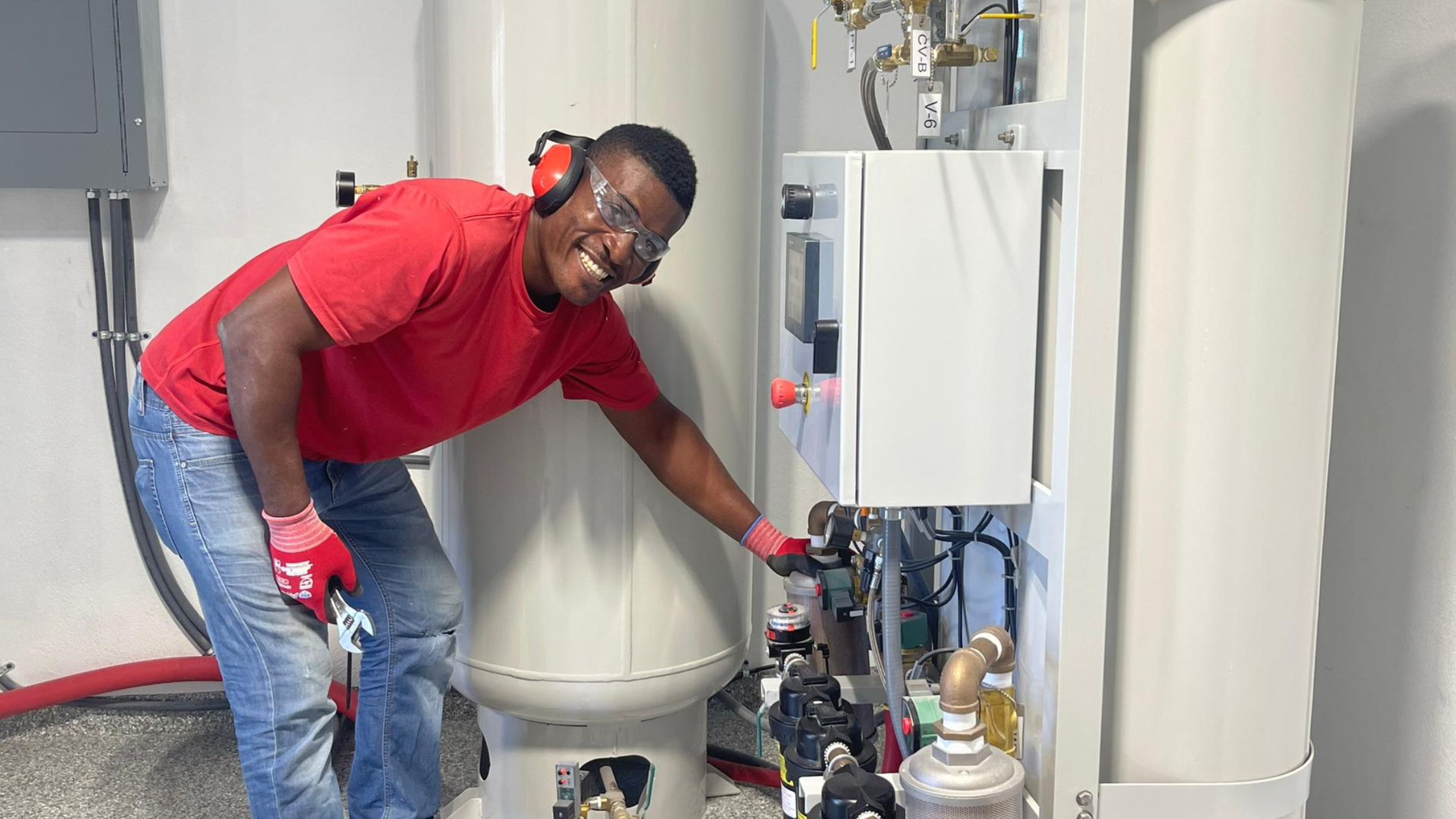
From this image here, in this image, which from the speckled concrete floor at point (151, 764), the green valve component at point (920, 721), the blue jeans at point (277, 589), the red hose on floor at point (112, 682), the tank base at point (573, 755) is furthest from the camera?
the red hose on floor at point (112, 682)

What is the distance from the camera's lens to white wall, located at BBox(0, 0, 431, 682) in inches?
84.4

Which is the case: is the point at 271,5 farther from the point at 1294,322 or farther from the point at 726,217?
the point at 1294,322

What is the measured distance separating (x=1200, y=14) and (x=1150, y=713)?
2.13 ft

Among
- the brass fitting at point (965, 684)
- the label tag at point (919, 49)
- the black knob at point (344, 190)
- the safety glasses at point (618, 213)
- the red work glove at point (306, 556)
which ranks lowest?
the brass fitting at point (965, 684)

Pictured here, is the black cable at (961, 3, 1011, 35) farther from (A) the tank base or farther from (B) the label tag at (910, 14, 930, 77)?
(A) the tank base

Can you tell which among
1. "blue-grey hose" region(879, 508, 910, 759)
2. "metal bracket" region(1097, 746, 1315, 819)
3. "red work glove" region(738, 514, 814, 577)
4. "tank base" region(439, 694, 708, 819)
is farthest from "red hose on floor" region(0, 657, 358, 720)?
"metal bracket" region(1097, 746, 1315, 819)

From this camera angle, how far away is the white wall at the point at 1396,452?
52.5 inches

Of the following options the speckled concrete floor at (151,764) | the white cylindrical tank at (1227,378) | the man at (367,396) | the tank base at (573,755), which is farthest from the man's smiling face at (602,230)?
the speckled concrete floor at (151,764)

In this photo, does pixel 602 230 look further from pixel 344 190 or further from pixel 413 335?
pixel 344 190

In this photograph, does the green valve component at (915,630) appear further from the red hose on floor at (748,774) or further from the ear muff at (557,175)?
the ear muff at (557,175)

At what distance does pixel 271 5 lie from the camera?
213 cm

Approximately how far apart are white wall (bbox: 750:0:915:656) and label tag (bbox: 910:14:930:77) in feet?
3.46

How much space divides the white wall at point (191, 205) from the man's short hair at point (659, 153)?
92 centimetres

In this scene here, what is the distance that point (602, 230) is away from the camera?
1345mm
